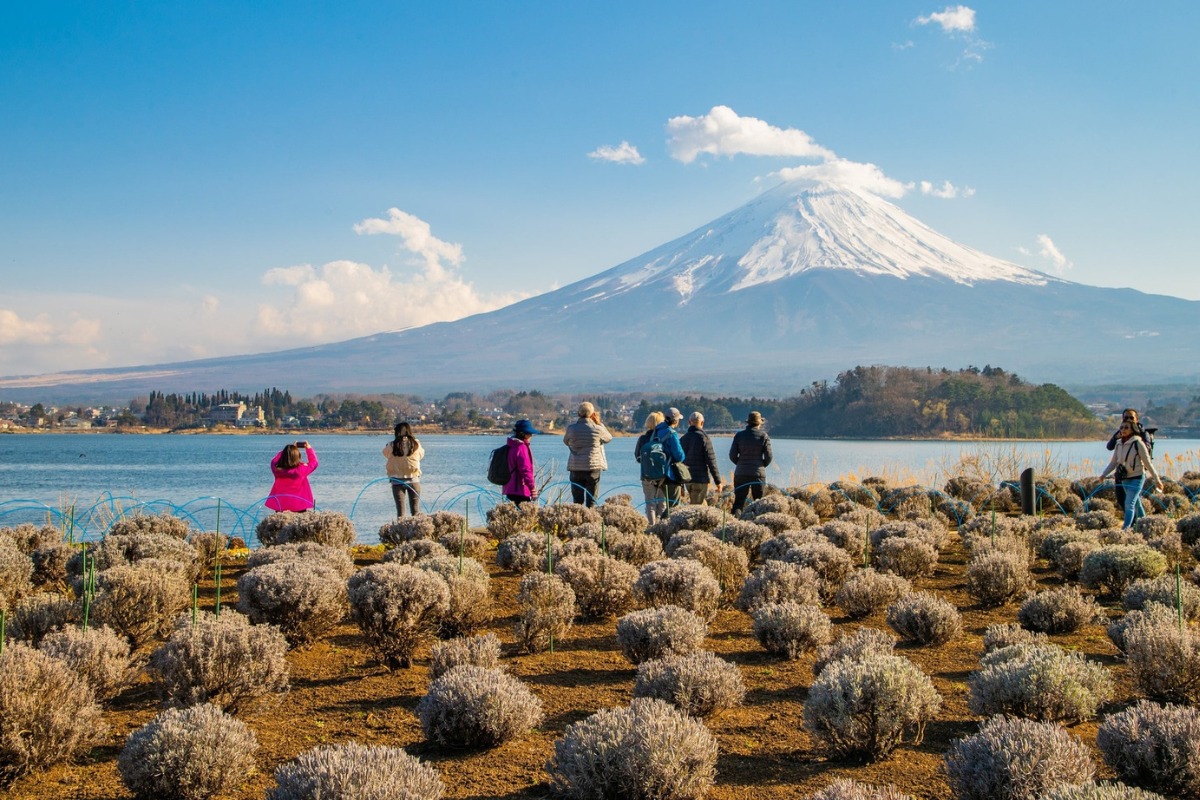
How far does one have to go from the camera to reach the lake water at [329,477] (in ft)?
55.4

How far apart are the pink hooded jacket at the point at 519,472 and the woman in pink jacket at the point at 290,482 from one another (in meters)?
2.11

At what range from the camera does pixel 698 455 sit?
11.8 meters

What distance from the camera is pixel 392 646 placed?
18.3ft

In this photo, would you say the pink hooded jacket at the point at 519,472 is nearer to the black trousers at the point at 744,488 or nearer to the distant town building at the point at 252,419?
the black trousers at the point at 744,488

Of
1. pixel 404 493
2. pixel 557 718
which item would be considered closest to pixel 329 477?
pixel 404 493

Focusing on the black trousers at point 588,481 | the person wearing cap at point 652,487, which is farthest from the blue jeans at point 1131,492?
the black trousers at point 588,481

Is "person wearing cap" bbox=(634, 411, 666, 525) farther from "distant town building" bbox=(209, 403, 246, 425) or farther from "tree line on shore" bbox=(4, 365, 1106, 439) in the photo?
"distant town building" bbox=(209, 403, 246, 425)

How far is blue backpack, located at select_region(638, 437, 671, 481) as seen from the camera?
11.4m

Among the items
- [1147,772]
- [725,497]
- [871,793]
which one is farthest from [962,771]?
[725,497]

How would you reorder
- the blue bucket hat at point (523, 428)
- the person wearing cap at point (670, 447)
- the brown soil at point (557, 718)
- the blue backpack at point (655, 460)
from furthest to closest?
the blue backpack at point (655, 460), the person wearing cap at point (670, 447), the blue bucket hat at point (523, 428), the brown soil at point (557, 718)

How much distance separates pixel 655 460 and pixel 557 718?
6.68m

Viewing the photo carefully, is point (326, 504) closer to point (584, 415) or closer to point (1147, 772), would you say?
point (584, 415)

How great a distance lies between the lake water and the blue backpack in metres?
2.36

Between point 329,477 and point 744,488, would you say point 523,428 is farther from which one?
point 329,477
